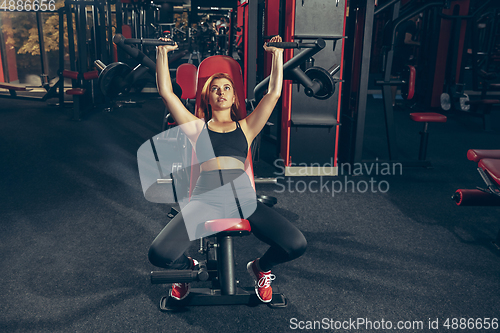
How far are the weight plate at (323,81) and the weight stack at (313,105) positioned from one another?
1127 mm

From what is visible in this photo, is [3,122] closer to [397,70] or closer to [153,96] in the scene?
[153,96]

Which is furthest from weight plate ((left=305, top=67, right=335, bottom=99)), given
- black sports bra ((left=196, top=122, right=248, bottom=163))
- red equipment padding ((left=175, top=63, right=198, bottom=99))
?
red equipment padding ((left=175, top=63, right=198, bottom=99))

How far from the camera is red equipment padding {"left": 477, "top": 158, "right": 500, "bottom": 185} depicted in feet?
6.02

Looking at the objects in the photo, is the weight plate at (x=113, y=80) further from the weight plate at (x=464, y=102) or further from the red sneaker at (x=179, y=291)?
the weight plate at (x=464, y=102)

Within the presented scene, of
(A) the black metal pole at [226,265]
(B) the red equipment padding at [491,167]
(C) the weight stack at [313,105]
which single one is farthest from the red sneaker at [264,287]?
(C) the weight stack at [313,105]

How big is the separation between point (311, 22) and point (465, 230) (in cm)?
194

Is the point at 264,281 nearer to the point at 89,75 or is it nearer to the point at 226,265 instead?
the point at 226,265

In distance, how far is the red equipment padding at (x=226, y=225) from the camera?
1429 millimetres

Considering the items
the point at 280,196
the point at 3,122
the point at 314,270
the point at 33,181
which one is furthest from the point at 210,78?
the point at 3,122

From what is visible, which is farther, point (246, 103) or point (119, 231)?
point (119, 231)

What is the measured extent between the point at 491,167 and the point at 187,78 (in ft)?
5.59

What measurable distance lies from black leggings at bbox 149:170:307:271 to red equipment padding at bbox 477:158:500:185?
997 mm

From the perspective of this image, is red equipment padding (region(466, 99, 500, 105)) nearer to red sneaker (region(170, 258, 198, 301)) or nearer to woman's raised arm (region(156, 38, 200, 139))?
woman's raised arm (region(156, 38, 200, 139))

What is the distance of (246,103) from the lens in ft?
6.52
